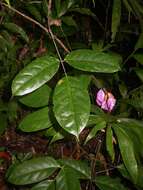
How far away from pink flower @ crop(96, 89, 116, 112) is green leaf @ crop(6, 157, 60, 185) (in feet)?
0.88

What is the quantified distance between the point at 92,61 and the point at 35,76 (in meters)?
0.15

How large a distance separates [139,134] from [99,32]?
1125mm

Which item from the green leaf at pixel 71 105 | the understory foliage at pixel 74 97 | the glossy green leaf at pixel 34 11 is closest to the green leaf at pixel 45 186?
the understory foliage at pixel 74 97

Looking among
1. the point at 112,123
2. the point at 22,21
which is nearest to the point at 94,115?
the point at 112,123

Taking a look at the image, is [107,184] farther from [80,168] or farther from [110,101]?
[110,101]

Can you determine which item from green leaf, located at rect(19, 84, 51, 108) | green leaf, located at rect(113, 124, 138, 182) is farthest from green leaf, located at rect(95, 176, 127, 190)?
green leaf, located at rect(19, 84, 51, 108)

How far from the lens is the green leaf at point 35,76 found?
798mm

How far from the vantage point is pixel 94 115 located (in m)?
1.13

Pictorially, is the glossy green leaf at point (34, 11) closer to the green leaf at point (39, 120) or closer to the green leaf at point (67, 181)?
the green leaf at point (39, 120)

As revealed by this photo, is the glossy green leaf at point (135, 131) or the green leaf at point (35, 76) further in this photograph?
the glossy green leaf at point (135, 131)

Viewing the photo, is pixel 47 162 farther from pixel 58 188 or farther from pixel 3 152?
pixel 3 152

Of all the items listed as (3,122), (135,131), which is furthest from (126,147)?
(3,122)

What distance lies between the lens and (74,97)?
771 mm

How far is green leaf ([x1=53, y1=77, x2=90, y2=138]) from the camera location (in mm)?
735
